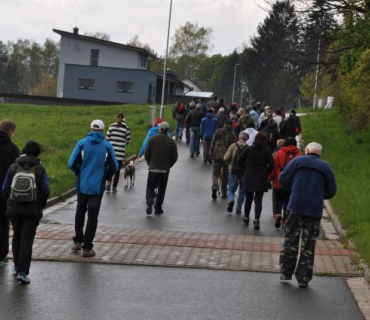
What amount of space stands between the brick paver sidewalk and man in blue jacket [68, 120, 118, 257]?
1.32 ft

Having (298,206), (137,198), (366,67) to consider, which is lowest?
(137,198)

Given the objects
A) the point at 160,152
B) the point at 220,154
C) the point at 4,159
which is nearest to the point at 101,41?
the point at 220,154

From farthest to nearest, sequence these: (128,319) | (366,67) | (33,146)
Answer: (366,67) < (33,146) < (128,319)

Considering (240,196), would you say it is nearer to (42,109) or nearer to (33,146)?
(33,146)

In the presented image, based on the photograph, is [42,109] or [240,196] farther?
[42,109]

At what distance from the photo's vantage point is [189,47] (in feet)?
430

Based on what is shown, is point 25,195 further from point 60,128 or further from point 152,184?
point 60,128

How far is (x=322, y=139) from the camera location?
3306 centimetres

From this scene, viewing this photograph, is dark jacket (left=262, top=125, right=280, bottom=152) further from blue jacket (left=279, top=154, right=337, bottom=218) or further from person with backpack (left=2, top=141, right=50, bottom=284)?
person with backpack (left=2, top=141, right=50, bottom=284)

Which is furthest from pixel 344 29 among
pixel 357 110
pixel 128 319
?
Result: pixel 128 319

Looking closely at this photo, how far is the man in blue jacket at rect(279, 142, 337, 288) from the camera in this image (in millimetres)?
9156

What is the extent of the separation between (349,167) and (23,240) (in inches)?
623

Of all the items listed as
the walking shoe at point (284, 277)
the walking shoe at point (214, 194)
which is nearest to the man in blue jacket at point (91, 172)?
the walking shoe at point (284, 277)

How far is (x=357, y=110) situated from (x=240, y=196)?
17.4 metres
